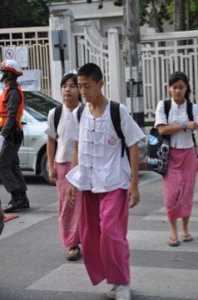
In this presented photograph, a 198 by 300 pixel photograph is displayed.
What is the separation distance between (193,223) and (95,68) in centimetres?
356

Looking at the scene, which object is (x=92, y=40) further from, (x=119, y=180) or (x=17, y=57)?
(x=119, y=180)

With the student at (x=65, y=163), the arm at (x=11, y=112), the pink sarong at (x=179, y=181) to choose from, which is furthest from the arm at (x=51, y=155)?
the arm at (x=11, y=112)

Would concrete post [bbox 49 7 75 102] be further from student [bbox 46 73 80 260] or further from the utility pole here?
student [bbox 46 73 80 260]

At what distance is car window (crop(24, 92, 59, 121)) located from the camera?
12.4m

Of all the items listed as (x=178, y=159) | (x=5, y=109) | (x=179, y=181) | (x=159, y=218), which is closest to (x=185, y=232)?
(x=179, y=181)

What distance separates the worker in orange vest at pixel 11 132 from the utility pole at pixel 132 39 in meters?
5.15

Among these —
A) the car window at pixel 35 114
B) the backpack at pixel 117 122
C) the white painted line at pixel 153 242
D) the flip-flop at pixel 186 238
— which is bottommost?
the white painted line at pixel 153 242

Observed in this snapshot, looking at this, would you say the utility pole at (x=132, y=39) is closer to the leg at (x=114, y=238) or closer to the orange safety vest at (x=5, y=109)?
the orange safety vest at (x=5, y=109)

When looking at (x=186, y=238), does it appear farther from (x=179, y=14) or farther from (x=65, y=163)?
(x=179, y=14)

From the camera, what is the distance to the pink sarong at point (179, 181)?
24.3 ft

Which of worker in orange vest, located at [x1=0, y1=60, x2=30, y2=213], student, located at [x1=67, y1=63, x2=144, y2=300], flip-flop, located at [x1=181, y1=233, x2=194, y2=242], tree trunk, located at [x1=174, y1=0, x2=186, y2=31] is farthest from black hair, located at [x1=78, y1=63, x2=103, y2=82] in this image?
tree trunk, located at [x1=174, y1=0, x2=186, y2=31]

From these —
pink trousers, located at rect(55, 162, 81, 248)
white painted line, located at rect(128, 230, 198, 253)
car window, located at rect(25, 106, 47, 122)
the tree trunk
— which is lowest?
white painted line, located at rect(128, 230, 198, 253)

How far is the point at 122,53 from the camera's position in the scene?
16312 millimetres

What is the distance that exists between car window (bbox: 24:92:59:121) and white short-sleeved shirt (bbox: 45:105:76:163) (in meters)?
5.30
